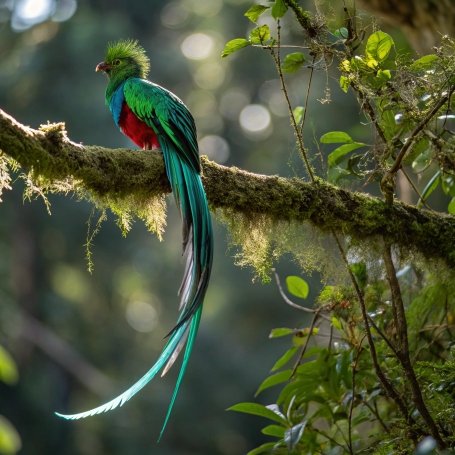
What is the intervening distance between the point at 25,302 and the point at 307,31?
1234 centimetres

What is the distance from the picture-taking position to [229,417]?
14828 mm

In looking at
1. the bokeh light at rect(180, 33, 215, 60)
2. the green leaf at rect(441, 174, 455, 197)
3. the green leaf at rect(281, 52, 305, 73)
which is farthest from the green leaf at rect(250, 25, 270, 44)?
the bokeh light at rect(180, 33, 215, 60)

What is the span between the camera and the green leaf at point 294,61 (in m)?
2.91

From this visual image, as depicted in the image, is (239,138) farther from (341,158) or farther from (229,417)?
(341,158)

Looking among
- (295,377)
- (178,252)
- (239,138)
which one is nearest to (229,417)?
(178,252)

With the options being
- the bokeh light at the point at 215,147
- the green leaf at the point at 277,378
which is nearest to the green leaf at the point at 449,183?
the green leaf at the point at 277,378

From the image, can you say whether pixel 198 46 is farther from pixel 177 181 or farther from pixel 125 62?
pixel 177 181

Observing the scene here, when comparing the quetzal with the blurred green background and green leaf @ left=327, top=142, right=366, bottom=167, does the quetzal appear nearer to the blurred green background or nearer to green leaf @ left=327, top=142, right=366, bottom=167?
green leaf @ left=327, top=142, right=366, bottom=167

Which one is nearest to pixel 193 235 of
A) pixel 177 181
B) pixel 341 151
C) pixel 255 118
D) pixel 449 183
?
pixel 177 181

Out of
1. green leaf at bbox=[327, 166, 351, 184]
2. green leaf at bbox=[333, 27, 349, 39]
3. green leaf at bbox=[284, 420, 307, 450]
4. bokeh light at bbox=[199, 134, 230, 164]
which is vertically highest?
bokeh light at bbox=[199, 134, 230, 164]

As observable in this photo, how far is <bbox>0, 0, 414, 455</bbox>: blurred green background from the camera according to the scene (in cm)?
1360

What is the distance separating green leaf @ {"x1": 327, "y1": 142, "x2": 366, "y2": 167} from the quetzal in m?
0.50

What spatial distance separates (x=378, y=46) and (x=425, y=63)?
0.17 metres

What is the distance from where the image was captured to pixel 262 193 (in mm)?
2855
